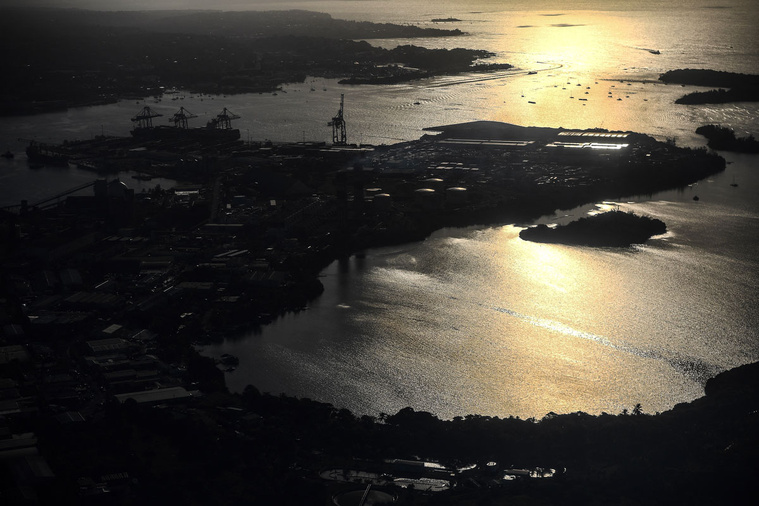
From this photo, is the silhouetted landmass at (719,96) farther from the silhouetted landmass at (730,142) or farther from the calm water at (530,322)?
the calm water at (530,322)

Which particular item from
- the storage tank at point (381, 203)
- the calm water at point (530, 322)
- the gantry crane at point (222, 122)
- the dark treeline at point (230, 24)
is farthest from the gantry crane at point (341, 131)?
the dark treeline at point (230, 24)

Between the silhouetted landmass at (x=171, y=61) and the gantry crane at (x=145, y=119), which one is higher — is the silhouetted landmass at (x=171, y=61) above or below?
above

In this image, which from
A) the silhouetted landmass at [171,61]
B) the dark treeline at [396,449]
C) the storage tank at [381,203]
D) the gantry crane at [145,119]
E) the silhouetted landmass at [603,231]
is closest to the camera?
the dark treeline at [396,449]

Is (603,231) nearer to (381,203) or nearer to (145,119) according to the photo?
(381,203)

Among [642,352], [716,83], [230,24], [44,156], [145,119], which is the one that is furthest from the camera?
[230,24]

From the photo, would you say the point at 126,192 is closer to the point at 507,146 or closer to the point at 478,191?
the point at 478,191

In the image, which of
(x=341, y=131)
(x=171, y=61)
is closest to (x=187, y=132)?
(x=341, y=131)
